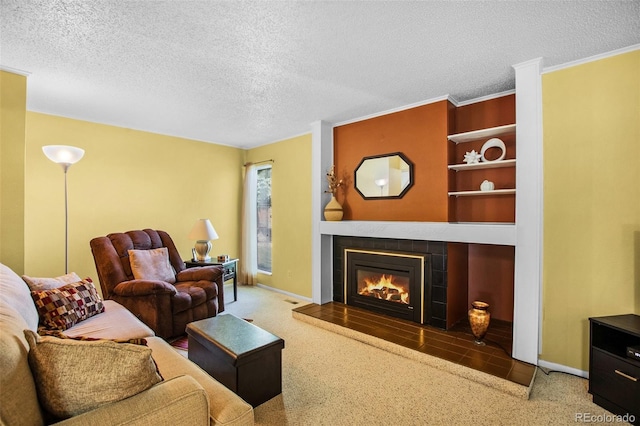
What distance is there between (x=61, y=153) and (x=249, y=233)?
9.67ft

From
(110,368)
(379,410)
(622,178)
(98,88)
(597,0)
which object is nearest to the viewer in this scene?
(110,368)

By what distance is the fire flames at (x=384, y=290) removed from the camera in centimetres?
359

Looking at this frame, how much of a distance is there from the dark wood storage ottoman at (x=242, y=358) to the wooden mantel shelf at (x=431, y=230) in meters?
1.84

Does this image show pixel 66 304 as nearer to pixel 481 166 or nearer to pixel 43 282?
pixel 43 282

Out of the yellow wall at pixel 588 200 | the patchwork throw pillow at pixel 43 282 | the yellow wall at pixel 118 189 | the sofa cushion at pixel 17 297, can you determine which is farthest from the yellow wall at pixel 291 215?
the sofa cushion at pixel 17 297

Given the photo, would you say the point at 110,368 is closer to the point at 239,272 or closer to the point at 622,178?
the point at 622,178

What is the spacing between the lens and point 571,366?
2.52 meters

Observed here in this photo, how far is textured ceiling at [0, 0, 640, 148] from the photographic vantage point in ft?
6.20

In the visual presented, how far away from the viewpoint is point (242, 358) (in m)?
1.99

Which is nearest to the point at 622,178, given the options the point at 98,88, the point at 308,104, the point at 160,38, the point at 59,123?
the point at 308,104

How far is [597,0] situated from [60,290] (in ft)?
13.5

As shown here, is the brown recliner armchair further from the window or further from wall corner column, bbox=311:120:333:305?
the window

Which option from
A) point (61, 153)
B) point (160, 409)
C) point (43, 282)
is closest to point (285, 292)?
point (43, 282)

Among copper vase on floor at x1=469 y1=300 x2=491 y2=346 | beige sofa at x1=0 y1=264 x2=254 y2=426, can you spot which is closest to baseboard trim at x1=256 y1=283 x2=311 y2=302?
copper vase on floor at x1=469 y1=300 x2=491 y2=346
